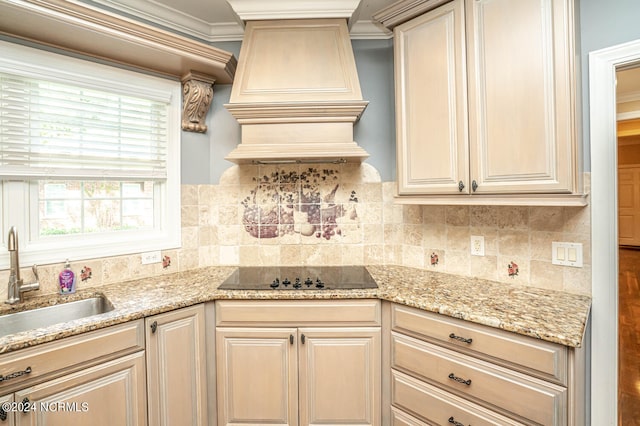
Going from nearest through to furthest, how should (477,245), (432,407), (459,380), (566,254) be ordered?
1. (459,380)
2. (432,407)
3. (566,254)
4. (477,245)

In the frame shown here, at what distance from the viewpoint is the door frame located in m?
1.40

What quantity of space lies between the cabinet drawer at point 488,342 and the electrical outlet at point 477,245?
25.4 inches

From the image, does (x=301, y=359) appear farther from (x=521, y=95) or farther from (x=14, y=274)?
(x=521, y=95)

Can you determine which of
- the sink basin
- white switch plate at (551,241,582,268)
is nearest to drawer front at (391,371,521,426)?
white switch plate at (551,241,582,268)

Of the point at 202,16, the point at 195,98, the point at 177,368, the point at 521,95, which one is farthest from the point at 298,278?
the point at 202,16

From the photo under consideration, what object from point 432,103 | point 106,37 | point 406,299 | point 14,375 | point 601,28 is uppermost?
point 106,37

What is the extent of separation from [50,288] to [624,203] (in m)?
9.31

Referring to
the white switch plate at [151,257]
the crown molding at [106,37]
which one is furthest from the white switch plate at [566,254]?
the white switch plate at [151,257]

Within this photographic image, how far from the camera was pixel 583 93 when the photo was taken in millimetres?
1461

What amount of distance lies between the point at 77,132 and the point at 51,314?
0.99 m

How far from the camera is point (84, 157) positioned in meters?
1.81

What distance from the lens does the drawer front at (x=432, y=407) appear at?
4.30ft

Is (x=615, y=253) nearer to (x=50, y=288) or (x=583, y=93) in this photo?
(x=583, y=93)

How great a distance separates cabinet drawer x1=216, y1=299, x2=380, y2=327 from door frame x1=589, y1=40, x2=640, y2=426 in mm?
1018
